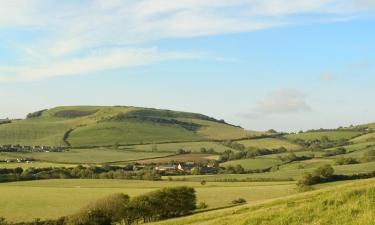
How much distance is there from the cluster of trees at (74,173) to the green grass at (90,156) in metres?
19.4

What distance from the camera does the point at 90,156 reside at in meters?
148

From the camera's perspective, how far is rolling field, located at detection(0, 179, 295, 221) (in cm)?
7032

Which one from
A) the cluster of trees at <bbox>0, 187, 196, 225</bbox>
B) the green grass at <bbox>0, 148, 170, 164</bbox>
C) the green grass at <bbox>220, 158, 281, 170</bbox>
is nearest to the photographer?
the cluster of trees at <bbox>0, 187, 196, 225</bbox>

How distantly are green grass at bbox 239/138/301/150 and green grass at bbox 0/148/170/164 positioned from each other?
132ft

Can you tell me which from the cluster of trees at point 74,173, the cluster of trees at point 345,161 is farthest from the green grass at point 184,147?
the cluster of trees at point 345,161

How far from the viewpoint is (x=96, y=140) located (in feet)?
632

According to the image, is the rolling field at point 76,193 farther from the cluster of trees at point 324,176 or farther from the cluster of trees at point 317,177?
the cluster of trees at point 324,176

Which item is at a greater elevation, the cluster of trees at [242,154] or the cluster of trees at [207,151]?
the cluster of trees at [207,151]

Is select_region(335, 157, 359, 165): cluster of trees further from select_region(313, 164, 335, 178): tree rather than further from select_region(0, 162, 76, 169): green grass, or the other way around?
select_region(0, 162, 76, 169): green grass

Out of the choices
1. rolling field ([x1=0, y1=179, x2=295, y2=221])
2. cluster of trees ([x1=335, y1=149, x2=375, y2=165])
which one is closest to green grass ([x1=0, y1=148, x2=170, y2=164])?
rolling field ([x1=0, y1=179, x2=295, y2=221])

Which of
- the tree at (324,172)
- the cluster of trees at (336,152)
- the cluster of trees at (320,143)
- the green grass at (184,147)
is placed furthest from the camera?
the green grass at (184,147)

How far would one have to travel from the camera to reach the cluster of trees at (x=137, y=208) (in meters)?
61.0

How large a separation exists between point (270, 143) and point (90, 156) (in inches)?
2641

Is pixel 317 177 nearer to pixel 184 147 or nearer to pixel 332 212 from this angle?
pixel 332 212
